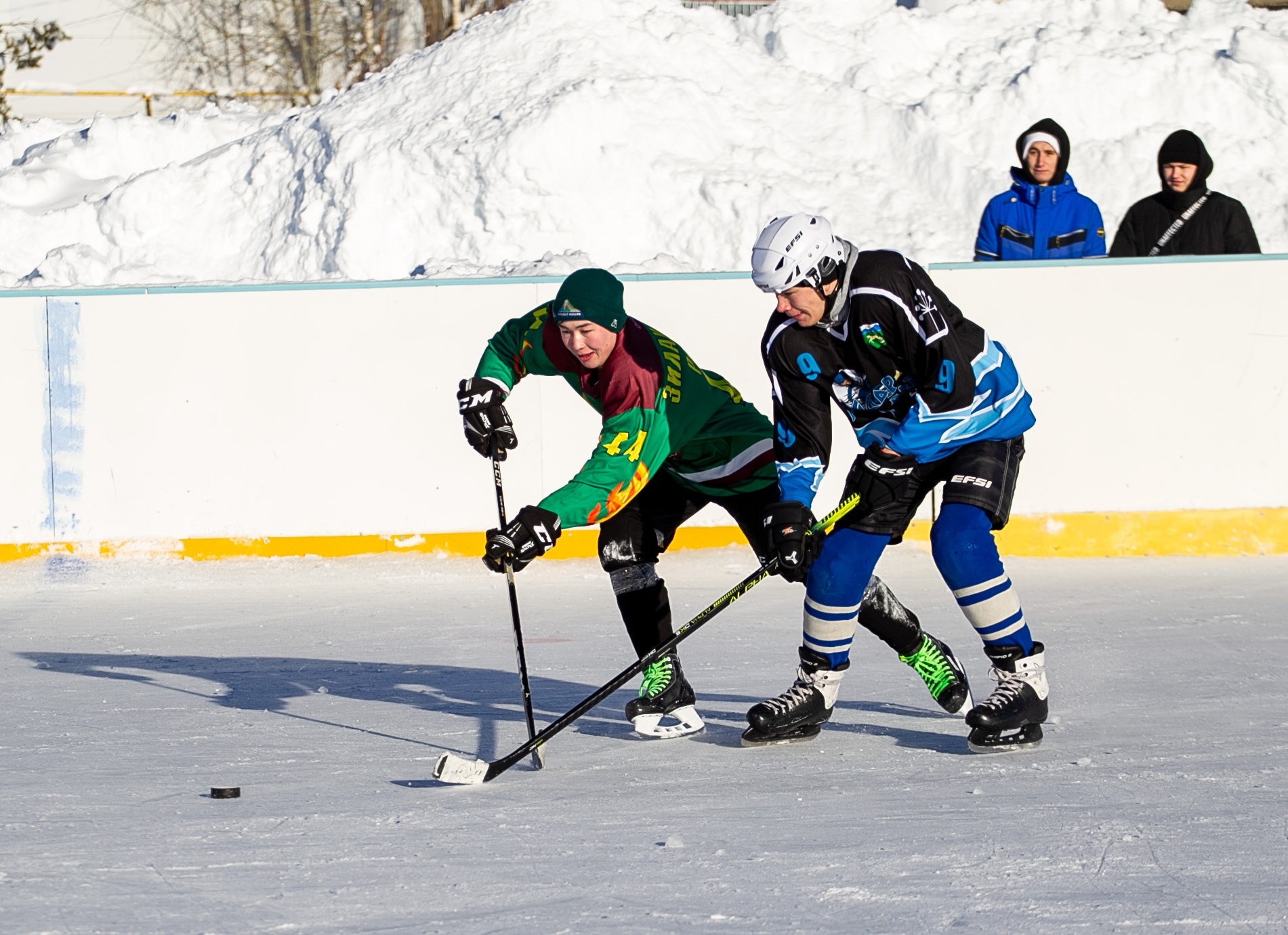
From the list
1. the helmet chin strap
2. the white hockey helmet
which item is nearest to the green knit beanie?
the white hockey helmet

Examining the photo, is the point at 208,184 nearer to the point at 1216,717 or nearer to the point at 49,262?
the point at 49,262

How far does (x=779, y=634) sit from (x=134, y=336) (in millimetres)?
3048

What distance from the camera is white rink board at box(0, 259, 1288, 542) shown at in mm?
6590

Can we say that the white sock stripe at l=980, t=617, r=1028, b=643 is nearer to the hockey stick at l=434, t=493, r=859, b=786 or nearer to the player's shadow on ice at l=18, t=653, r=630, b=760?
the hockey stick at l=434, t=493, r=859, b=786

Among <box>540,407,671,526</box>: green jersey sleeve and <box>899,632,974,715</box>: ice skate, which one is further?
<box>899,632,974,715</box>: ice skate

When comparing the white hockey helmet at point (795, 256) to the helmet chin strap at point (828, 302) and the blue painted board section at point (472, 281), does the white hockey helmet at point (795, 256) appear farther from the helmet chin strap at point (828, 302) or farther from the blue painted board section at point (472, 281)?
the blue painted board section at point (472, 281)

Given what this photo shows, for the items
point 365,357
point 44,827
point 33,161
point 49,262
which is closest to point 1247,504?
point 365,357

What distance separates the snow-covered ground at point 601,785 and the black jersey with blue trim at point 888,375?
0.74 metres

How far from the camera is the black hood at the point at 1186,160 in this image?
6.85m

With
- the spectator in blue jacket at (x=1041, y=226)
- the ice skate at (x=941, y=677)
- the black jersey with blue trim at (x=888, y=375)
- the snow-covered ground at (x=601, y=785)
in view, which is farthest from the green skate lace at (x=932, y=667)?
the spectator in blue jacket at (x=1041, y=226)

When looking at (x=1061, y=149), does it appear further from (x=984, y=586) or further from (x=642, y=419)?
(x=642, y=419)

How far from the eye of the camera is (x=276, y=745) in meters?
3.88

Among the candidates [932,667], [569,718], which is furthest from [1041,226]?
[569,718]

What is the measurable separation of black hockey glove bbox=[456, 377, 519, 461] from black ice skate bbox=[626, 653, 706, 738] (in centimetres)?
67
